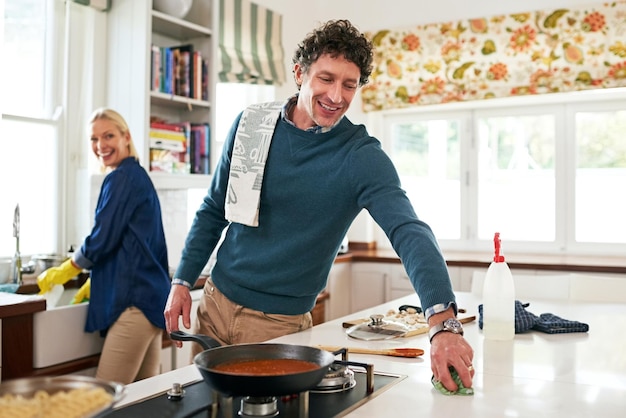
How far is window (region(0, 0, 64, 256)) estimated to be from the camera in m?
3.06

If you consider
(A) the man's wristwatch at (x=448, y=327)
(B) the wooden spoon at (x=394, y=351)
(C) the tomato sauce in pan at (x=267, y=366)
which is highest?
(A) the man's wristwatch at (x=448, y=327)

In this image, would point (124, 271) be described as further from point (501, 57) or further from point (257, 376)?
point (501, 57)

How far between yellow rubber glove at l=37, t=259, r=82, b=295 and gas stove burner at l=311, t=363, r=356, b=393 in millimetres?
1602

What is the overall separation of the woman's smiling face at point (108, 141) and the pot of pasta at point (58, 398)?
193 centimetres

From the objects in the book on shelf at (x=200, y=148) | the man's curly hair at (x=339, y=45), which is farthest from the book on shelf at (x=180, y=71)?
the man's curly hair at (x=339, y=45)

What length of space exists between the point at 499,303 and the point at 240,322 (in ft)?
2.29

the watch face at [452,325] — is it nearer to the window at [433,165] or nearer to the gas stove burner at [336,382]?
the gas stove burner at [336,382]

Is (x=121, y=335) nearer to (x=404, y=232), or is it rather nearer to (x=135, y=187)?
(x=135, y=187)

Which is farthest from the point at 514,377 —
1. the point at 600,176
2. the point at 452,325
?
the point at 600,176

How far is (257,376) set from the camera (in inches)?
38.9

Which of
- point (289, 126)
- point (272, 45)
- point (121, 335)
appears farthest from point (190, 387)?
point (272, 45)

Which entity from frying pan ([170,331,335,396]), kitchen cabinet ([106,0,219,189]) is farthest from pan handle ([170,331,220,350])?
kitchen cabinet ([106,0,219,189])

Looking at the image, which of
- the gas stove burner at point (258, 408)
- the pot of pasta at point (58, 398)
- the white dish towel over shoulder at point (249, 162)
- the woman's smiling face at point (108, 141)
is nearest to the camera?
the pot of pasta at point (58, 398)

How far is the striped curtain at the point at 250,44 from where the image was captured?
371cm
